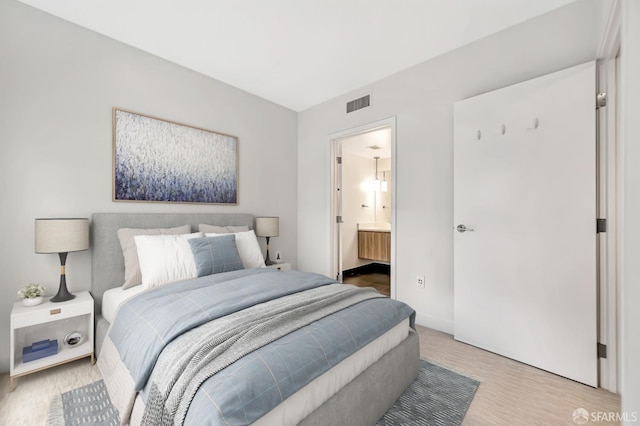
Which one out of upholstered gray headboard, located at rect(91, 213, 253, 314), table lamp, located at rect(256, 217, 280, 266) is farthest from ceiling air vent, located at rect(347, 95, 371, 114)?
upholstered gray headboard, located at rect(91, 213, 253, 314)

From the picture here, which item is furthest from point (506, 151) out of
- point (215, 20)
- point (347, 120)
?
point (215, 20)

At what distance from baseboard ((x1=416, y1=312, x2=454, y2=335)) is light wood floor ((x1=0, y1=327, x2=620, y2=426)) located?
0.38m

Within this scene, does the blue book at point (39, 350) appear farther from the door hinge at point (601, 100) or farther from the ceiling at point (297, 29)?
the door hinge at point (601, 100)

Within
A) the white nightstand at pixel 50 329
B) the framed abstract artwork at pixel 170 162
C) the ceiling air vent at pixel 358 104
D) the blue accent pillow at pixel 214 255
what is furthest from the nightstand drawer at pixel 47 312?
the ceiling air vent at pixel 358 104

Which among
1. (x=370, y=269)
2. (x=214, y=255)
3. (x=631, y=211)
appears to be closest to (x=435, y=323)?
(x=631, y=211)

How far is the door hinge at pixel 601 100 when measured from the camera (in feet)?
6.16

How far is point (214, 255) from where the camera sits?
237 centimetres

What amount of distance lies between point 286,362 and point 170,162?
2542 millimetres

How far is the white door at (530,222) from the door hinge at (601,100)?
0.05 meters

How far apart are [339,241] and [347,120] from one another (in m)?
1.67

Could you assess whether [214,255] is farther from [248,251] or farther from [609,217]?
[609,217]

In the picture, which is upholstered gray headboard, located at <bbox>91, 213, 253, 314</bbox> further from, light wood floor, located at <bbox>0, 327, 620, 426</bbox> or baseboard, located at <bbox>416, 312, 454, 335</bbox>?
baseboard, located at <bbox>416, 312, 454, 335</bbox>

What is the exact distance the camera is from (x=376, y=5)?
6.92ft

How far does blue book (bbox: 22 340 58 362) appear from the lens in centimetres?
191
